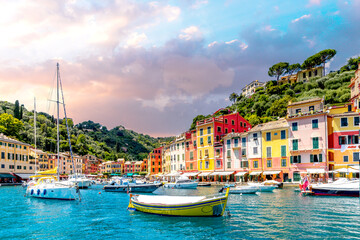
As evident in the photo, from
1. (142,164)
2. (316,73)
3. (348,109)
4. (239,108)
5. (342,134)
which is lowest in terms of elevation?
(142,164)

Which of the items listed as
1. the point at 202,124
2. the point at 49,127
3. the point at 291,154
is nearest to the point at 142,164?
the point at 49,127

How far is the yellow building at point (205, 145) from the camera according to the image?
70.4 m

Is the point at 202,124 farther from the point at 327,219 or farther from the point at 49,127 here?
the point at 49,127

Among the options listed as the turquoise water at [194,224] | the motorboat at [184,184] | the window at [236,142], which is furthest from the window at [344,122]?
the motorboat at [184,184]

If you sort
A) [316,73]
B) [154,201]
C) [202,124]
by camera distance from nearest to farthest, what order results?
[154,201], [202,124], [316,73]

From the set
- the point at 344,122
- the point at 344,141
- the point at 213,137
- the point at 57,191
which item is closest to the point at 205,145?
the point at 213,137

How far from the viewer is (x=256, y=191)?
4278 cm

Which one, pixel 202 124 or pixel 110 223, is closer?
pixel 110 223

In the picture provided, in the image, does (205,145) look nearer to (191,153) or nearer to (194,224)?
(191,153)

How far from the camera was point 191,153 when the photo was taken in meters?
77.5

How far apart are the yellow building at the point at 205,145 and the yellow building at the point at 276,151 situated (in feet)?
49.9

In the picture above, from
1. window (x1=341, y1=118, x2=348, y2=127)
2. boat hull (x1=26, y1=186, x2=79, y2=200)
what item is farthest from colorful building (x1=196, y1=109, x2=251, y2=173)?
boat hull (x1=26, y1=186, x2=79, y2=200)

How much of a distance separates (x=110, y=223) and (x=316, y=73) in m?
106

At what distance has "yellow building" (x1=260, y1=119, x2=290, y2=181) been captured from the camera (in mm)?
54188
